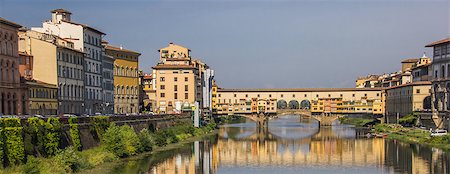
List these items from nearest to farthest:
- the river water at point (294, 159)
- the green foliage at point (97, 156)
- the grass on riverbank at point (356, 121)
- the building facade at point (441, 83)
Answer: the green foliage at point (97, 156), the river water at point (294, 159), the building facade at point (441, 83), the grass on riverbank at point (356, 121)

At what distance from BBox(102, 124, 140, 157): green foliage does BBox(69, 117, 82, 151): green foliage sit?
509cm

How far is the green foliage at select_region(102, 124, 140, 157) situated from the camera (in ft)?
173

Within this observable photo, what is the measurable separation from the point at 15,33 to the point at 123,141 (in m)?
13.8

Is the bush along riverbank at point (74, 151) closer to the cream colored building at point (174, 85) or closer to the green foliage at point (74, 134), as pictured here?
the green foliage at point (74, 134)

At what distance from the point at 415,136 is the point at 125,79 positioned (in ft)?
152

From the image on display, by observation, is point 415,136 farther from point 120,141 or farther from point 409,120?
point 120,141

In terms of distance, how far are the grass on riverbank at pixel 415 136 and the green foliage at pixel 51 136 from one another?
43.6 metres

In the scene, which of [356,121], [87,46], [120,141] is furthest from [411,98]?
[120,141]

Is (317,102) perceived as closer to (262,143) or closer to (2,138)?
(262,143)

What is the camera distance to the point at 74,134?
4650 centimetres

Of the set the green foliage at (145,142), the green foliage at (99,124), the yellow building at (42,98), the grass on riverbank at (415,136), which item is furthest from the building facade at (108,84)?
the grass on riverbank at (415,136)

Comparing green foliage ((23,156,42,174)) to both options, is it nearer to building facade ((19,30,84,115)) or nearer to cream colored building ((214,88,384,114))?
building facade ((19,30,84,115))

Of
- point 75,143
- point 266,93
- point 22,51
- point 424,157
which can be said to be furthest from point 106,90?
point 266,93

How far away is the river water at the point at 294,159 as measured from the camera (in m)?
49.8
